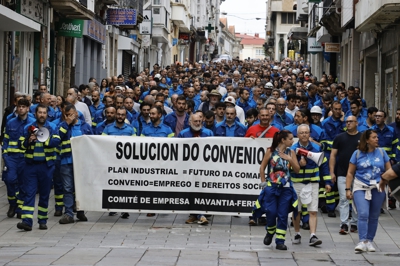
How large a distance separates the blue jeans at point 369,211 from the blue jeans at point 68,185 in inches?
171

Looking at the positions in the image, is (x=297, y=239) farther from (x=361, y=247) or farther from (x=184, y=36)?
(x=184, y=36)

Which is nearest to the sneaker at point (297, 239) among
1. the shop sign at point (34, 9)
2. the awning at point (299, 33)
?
the shop sign at point (34, 9)

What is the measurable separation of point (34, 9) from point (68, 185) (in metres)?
12.1

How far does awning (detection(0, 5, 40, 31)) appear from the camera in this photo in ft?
64.3

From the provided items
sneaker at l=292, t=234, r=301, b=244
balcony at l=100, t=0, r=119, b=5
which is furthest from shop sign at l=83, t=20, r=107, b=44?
sneaker at l=292, t=234, r=301, b=244

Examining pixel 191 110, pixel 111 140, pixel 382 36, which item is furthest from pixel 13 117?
pixel 382 36

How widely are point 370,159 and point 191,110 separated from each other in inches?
253

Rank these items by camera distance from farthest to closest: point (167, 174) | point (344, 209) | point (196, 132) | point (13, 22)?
point (13, 22) < point (196, 132) < point (167, 174) < point (344, 209)

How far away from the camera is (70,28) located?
97.0ft

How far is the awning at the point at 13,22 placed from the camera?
19.6 metres

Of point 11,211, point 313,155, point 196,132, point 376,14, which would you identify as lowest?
point 11,211

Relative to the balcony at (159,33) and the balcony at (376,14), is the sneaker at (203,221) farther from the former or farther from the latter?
the balcony at (159,33)

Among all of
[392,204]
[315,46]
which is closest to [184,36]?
[315,46]

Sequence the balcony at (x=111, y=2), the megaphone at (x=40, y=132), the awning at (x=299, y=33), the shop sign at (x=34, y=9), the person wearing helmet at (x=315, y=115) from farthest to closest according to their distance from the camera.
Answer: the awning at (x=299, y=33), the balcony at (x=111, y=2), the shop sign at (x=34, y=9), the person wearing helmet at (x=315, y=115), the megaphone at (x=40, y=132)
